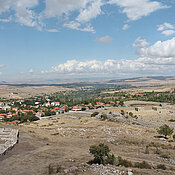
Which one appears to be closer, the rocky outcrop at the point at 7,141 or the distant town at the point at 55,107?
the rocky outcrop at the point at 7,141

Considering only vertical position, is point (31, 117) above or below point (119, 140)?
below

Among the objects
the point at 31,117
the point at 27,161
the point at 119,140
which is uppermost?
the point at 27,161

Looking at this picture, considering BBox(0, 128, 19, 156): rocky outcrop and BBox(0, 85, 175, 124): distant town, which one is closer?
BBox(0, 128, 19, 156): rocky outcrop

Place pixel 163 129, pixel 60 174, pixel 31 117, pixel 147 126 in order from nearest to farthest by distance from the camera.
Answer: pixel 60 174 → pixel 163 129 → pixel 147 126 → pixel 31 117

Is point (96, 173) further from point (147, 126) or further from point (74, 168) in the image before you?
point (147, 126)

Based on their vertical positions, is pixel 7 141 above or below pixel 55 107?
above

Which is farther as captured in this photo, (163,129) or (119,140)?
(163,129)

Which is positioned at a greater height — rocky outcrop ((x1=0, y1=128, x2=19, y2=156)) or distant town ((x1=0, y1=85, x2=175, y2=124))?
rocky outcrop ((x1=0, y1=128, x2=19, y2=156))

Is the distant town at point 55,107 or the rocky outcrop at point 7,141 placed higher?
the rocky outcrop at point 7,141

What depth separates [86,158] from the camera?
16844 millimetres

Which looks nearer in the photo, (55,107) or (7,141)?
(7,141)

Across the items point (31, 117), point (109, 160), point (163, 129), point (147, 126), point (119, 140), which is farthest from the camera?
point (31, 117)

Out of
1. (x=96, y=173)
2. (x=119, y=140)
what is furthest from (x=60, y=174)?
(x=119, y=140)

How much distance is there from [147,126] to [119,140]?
62.5 ft
